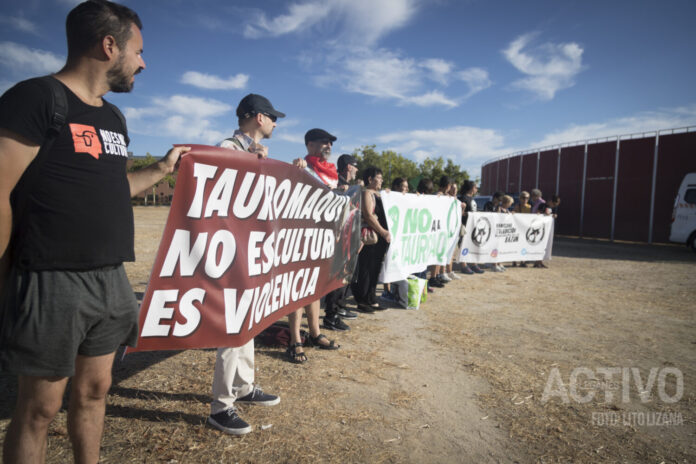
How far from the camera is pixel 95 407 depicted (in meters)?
1.68

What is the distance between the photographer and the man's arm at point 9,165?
4.24ft

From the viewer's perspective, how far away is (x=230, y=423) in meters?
2.46

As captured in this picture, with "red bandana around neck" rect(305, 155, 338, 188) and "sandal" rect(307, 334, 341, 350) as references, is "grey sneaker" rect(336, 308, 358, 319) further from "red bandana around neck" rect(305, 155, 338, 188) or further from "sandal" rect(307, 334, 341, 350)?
"red bandana around neck" rect(305, 155, 338, 188)

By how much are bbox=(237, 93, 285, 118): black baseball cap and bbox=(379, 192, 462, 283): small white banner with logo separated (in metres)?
3.05

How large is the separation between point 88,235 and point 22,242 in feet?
0.68

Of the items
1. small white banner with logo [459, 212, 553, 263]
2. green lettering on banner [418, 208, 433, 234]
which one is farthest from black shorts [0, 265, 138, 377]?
small white banner with logo [459, 212, 553, 263]

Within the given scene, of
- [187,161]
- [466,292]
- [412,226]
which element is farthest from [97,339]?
[466,292]

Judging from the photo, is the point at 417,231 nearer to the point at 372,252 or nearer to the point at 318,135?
the point at 372,252

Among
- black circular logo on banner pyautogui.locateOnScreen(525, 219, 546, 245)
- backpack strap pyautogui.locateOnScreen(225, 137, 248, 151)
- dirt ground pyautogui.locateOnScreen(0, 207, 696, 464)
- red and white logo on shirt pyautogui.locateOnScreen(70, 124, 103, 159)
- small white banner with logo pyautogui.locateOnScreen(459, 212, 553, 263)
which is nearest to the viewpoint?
red and white logo on shirt pyautogui.locateOnScreen(70, 124, 103, 159)

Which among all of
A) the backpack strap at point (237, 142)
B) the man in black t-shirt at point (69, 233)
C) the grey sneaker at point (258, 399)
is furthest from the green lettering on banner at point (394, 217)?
the man in black t-shirt at point (69, 233)

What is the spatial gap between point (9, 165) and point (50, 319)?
0.60 metres

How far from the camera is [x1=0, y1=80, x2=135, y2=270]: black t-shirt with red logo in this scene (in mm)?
1335

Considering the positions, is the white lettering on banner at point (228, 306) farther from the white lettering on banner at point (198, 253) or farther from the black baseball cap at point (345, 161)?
the black baseball cap at point (345, 161)

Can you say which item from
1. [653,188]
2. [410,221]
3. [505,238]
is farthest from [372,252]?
[653,188]
